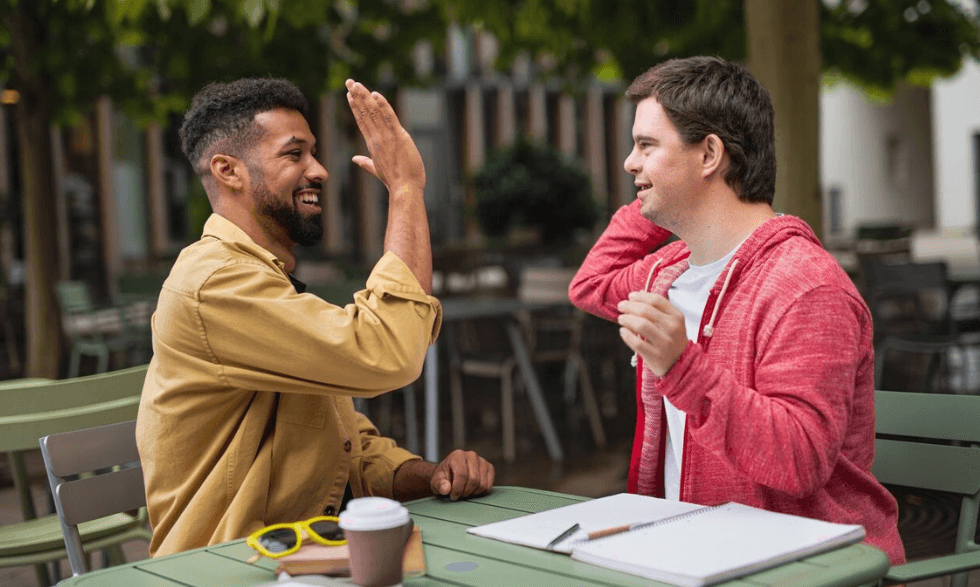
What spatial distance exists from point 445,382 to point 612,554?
7.95 metres

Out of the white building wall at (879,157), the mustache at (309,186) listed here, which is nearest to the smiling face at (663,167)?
the mustache at (309,186)

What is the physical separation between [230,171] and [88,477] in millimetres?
900

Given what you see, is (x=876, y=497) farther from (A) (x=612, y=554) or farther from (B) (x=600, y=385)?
(B) (x=600, y=385)

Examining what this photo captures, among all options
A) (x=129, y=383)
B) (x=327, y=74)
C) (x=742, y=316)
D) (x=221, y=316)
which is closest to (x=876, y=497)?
(x=742, y=316)

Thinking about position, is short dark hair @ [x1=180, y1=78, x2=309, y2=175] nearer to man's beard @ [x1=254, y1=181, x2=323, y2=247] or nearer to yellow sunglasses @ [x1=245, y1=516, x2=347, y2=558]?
man's beard @ [x1=254, y1=181, x2=323, y2=247]

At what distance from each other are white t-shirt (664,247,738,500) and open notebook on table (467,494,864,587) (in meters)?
0.33

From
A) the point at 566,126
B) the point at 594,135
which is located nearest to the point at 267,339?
the point at 566,126

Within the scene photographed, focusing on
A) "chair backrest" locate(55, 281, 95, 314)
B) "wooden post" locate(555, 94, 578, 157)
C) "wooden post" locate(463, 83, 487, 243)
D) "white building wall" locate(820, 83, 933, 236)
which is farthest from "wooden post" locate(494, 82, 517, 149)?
"chair backrest" locate(55, 281, 95, 314)

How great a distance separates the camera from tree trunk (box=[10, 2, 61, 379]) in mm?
8617

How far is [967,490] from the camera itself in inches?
96.3

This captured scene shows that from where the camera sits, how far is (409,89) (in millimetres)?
12008

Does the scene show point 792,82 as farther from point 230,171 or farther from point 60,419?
point 60,419

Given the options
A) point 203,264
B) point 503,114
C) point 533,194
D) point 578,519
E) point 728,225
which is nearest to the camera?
point 578,519

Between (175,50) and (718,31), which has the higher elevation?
(175,50)
